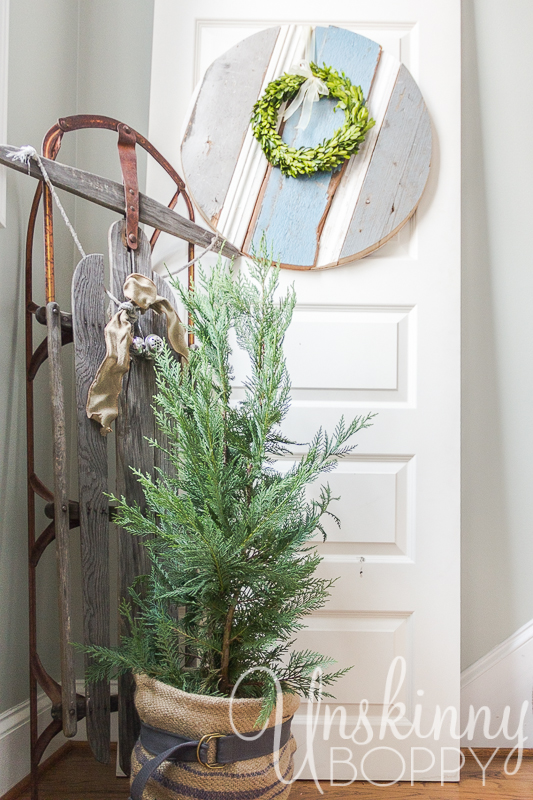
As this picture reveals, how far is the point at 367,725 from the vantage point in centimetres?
151

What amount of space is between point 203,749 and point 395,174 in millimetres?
1403

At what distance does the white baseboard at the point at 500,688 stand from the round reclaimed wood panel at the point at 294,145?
1214 millimetres

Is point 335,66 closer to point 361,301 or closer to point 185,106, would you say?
point 185,106

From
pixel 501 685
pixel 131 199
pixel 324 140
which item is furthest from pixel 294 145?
pixel 501 685

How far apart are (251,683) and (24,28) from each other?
1590 mm

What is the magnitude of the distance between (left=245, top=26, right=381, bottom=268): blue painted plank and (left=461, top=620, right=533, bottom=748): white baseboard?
1.24 m

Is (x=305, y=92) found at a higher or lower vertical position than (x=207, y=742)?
higher

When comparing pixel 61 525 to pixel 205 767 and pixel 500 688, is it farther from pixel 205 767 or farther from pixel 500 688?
pixel 500 688

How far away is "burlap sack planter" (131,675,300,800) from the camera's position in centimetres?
Answer: 95

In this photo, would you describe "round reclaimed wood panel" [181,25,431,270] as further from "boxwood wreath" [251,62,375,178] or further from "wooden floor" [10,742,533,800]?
"wooden floor" [10,742,533,800]

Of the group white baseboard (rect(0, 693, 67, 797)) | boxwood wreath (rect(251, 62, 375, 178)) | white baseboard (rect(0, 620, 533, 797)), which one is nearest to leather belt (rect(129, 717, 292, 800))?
white baseboard (rect(0, 693, 67, 797))

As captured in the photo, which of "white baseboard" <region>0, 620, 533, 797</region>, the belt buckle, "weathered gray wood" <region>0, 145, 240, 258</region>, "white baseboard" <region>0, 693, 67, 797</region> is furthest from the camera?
"white baseboard" <region>0, 620, 533, 797</region>

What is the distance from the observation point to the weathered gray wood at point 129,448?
1323 millimetres

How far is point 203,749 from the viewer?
0.95 m
